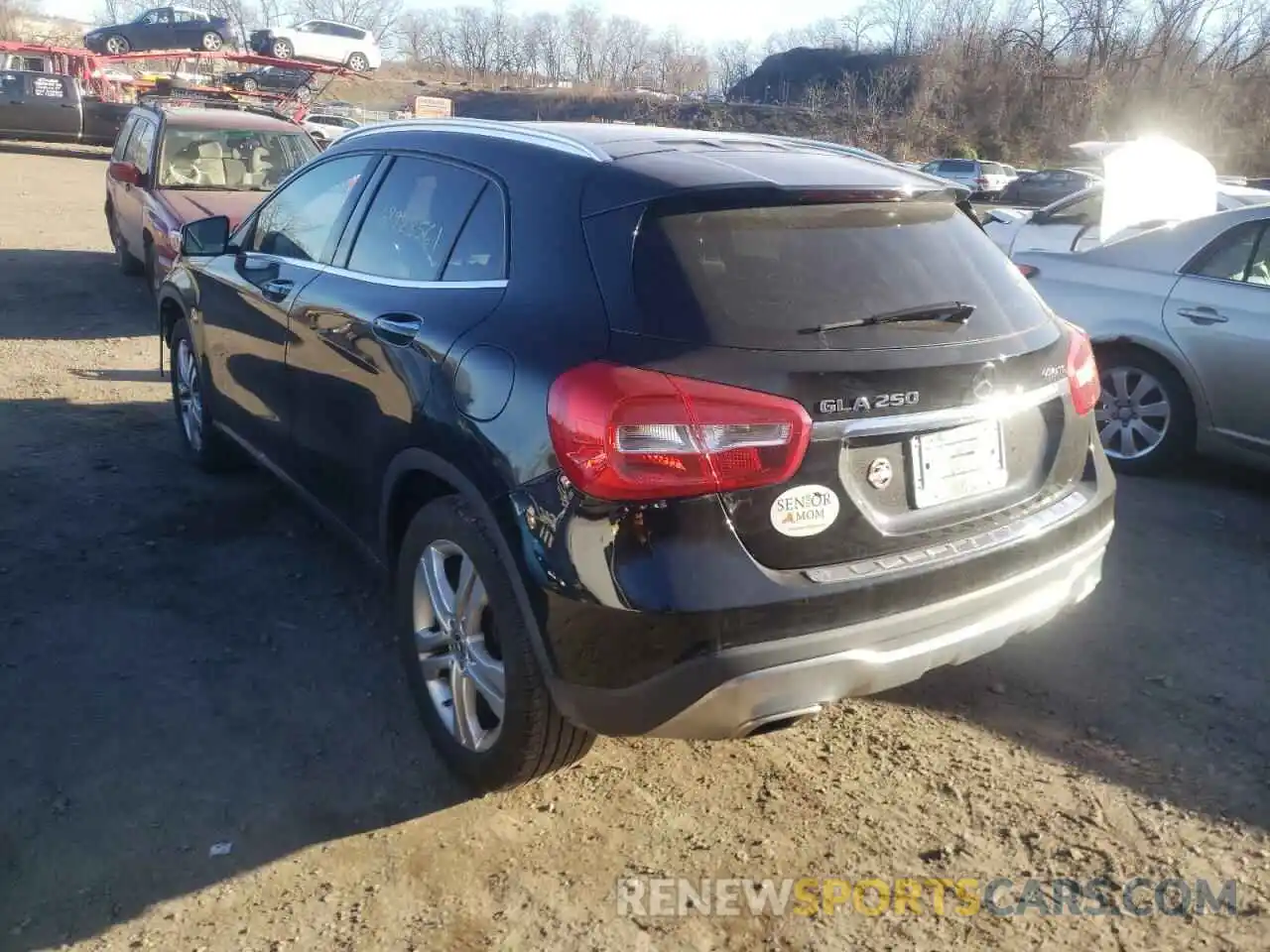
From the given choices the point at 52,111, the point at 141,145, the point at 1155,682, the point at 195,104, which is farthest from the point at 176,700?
the point at 52,111

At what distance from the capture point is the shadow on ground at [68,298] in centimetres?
877

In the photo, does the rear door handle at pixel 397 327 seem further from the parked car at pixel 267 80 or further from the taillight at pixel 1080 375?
the parked car at pixel 267 80

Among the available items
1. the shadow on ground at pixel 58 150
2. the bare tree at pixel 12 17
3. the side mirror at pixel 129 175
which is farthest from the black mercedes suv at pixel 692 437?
the bare tree at pixel 12 17

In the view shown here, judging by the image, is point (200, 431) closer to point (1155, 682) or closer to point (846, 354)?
point (846, 354)

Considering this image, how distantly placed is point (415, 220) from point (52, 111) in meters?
25.0

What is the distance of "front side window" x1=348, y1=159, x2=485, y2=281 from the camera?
3285 millimetres

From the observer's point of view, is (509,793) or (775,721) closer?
(775,721)

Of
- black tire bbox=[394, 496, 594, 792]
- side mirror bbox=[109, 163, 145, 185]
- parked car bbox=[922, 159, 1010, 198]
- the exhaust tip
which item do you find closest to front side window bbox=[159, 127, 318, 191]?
side mirror bbox=[109, 163, 145, 185]

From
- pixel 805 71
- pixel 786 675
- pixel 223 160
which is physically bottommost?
pixel 786 675

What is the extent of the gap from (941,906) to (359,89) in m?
56.6

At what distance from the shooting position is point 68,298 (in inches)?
393

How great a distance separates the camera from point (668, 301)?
2582 mm

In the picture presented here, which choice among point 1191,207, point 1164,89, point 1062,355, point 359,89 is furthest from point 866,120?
point 1062,355

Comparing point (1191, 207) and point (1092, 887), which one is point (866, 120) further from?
point (1092, 887)
